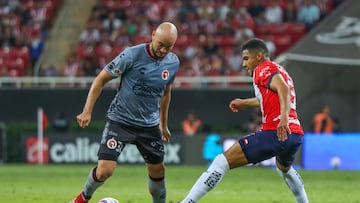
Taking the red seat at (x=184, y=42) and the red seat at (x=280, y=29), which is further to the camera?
the red seat at (x=184, y=42)

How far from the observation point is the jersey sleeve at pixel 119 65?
1141 cm

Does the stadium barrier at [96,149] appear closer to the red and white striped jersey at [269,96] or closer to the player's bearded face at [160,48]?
the red and white striped jersey at [269,96]

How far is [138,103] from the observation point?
11.7 m

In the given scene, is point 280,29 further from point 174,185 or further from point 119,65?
point 119,65

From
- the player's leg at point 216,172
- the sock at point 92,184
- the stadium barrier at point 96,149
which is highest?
the player's leg at point 216,172

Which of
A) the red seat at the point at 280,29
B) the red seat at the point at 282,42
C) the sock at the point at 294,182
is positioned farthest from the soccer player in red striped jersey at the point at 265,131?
the red seat at the point at 280,29

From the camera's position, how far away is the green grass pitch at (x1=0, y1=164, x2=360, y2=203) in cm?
1555

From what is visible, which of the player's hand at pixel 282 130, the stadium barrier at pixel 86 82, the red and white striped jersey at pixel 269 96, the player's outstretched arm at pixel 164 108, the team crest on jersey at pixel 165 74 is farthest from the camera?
the stadium barrier at pixel 86 82

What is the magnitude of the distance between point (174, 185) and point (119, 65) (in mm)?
7849

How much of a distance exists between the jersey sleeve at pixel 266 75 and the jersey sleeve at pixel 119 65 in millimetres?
1614

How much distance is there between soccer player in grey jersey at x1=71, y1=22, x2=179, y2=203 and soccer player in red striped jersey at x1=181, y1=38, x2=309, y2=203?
0.81 m

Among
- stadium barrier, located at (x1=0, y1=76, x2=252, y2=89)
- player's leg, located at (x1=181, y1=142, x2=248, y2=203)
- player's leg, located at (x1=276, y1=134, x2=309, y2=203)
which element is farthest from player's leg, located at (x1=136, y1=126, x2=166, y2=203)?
stadium barrier, located at (x1=0, y1=76, x2=252, y2=89)

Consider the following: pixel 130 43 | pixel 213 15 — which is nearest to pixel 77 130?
pixel 130 43

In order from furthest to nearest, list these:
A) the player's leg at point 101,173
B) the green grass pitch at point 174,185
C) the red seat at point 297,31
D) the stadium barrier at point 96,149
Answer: the red seat at point 297,31 < the stadium barrier at point 96,149 < the green grass pitch at point 174,185 < the player's leg at point 101,173
